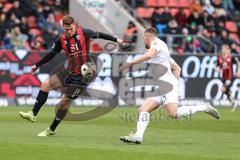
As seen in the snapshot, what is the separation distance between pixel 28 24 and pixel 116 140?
1619cm

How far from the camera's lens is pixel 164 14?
3272cm

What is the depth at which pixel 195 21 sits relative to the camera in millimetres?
34281

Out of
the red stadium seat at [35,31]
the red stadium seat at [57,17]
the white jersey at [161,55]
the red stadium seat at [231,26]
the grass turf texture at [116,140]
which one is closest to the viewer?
the grass turf texture at [116,140]

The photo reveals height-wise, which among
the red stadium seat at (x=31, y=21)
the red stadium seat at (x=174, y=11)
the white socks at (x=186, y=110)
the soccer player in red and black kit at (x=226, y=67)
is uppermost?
the red stadium seat at (x=174, y=11)

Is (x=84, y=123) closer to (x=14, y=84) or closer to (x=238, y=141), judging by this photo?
(x=238, y=141)

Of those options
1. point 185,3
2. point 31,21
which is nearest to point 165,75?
point 31,21

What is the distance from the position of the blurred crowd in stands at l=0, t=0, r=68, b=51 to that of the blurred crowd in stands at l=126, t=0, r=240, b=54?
171 inches

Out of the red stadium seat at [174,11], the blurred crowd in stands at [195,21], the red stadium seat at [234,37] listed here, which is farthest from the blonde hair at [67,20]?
the red stadium seat at [234,37]

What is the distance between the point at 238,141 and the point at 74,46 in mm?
3692

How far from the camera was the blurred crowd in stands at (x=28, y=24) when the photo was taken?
28.5m

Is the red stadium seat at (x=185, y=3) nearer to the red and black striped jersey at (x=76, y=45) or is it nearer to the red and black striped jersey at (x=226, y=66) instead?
the red and black striped jersey at (x=226, y=66)

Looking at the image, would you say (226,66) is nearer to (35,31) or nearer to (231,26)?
(35,31)

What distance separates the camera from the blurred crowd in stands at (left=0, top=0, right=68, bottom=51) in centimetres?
2847

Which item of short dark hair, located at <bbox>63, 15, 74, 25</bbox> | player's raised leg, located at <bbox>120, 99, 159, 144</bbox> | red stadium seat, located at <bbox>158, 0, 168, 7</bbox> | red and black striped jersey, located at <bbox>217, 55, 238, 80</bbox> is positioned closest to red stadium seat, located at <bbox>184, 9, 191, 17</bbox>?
red stadium seat, located at <bbox>158, 0, 168, 7</bbox>
